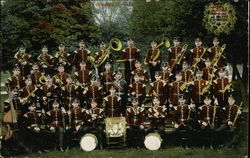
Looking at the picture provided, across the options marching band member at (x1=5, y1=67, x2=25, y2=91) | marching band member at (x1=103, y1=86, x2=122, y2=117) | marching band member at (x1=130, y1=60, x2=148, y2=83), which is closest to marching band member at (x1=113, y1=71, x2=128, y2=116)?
marching band member at (x1=130, y1=60, x2=148, y2=83)

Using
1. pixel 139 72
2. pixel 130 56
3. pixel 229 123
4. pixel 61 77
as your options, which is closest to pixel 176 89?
pixel 139 72

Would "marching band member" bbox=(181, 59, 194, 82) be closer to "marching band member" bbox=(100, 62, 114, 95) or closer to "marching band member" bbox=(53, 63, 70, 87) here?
"marching band member" bbox=(100, 62, 114, 95)

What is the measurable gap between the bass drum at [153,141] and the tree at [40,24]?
3.47 meters

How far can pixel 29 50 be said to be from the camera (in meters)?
9.85

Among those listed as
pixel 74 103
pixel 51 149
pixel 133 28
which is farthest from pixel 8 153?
pixel 133 28

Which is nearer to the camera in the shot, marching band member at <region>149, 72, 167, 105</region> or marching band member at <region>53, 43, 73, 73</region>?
marching band member at <region>149, 72, 167, 105</region>

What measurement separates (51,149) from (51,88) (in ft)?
5.35

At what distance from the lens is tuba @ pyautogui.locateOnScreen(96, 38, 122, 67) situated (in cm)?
977

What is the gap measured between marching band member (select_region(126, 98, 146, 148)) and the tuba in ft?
6.33

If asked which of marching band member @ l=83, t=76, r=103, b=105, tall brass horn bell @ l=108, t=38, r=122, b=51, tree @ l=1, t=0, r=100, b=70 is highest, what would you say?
tree @ l=1, t=0, r=100, b=70

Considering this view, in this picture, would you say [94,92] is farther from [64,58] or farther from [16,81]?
[16,81]

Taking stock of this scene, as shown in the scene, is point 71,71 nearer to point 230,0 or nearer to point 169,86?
point 169,86

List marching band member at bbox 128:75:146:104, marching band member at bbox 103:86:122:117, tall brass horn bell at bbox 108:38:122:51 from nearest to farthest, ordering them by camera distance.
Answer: marching band member at bbox 103:86:122:117, marching band member at bbox 128:75:146:104, tall brass horn bell at bbox 108:38:122:51

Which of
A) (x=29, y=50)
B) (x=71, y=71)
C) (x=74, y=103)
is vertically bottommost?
(x=74, y=103)
